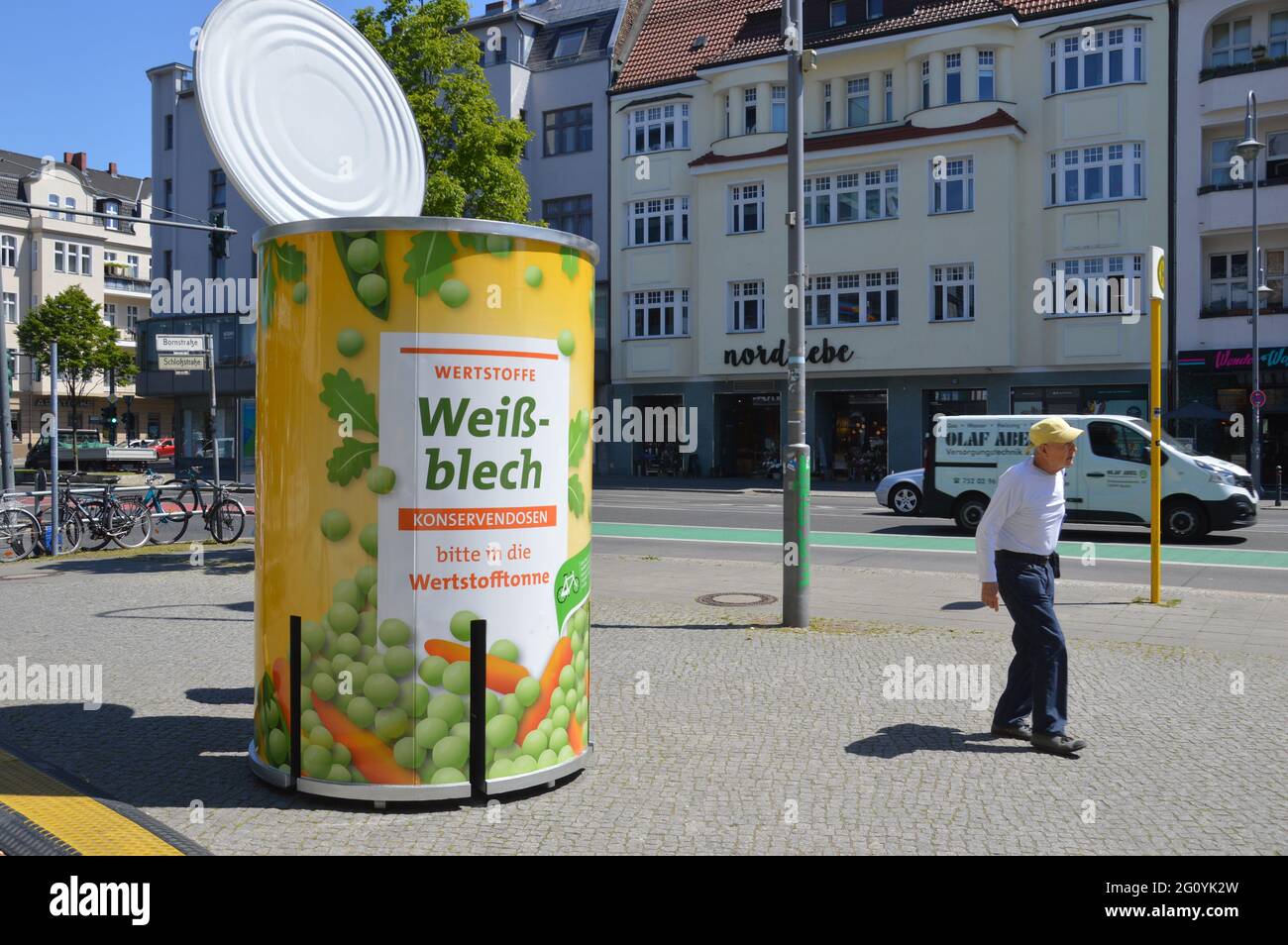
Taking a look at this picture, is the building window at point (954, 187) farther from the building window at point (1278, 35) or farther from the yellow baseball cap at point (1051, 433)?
the yellow baseball cap at point (1051, 433)

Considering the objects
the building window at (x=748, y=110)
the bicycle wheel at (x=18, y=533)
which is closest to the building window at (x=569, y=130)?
the building window at (x=748, y=110)

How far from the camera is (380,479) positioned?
16.1 feet

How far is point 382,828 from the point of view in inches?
187

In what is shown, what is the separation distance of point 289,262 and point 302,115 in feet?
5.25

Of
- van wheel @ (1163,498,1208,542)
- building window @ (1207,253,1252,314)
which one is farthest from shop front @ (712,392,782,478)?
van wheel @ (1163,498,1208,542)

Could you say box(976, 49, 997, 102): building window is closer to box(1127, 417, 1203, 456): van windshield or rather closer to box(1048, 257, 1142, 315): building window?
box(1048, 257, 1142, 315): building window

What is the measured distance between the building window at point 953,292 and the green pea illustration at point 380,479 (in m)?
30.9

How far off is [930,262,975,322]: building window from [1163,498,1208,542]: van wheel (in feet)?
55.8

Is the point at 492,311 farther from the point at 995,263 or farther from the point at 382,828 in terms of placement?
the point at 995,263

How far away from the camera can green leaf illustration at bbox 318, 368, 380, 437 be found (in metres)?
4.91

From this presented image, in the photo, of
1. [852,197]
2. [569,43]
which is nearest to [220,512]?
[852,197]
